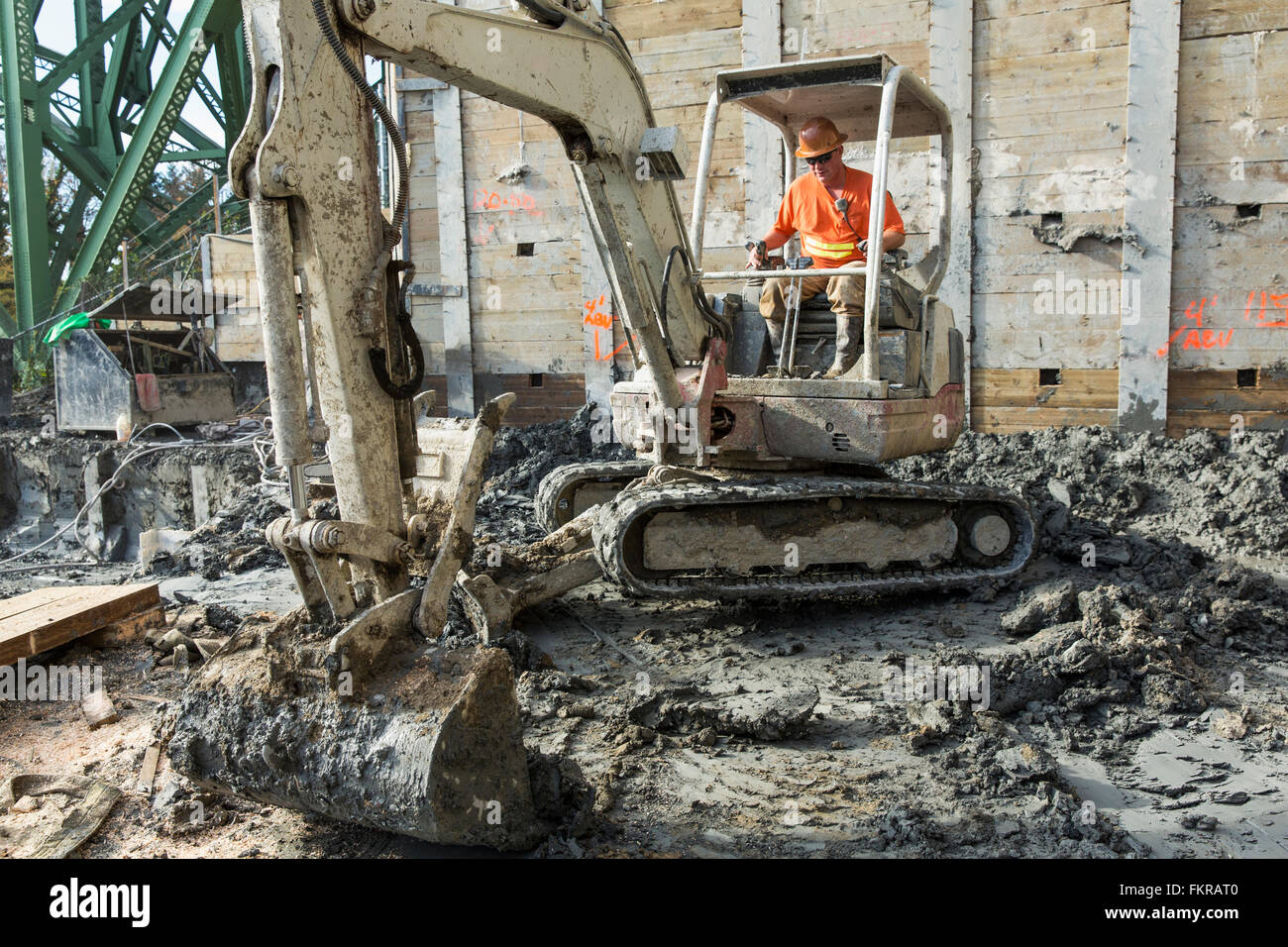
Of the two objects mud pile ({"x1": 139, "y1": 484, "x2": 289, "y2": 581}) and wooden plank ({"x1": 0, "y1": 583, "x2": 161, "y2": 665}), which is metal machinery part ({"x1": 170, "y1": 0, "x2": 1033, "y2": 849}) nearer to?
wooden plank ({"x1": 0, "y1": 583, "x2": 161, "y2": 665})

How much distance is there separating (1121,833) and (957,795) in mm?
532

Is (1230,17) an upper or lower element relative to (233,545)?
upper

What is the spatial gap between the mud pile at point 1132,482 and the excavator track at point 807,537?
79cm

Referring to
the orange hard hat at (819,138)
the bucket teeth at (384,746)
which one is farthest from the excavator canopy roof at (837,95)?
the bucket teeth at (384,746)

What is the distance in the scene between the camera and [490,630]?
4.82 m

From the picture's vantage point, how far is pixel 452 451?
3.65 meters

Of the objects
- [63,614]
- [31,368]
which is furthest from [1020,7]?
[31,368]

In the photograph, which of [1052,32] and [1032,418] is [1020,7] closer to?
[1052,32]

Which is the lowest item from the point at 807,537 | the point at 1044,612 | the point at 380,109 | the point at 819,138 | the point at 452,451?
the point at 1044,612

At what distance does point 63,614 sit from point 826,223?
15.7 feet

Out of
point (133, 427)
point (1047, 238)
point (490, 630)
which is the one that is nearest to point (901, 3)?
point (1047, 238)

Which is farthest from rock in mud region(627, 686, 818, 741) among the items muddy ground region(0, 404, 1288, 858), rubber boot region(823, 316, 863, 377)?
rubber boot region(823, 316, 863, 377)

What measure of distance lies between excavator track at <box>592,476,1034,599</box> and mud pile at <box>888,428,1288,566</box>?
0.79m

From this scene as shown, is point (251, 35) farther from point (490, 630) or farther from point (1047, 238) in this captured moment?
point (1047, 238)
